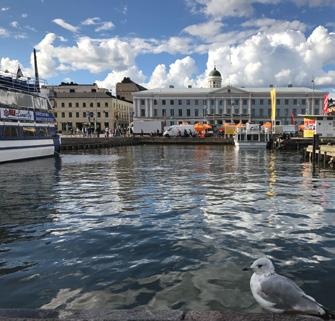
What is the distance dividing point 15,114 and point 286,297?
38.3 metres

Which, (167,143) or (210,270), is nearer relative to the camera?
(210,270)

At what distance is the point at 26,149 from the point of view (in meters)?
42.0

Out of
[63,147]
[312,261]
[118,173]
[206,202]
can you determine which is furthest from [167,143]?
[312,261]

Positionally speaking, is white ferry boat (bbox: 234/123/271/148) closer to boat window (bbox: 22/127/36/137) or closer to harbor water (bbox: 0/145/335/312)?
boat window (bbox: 22/127/36/137)

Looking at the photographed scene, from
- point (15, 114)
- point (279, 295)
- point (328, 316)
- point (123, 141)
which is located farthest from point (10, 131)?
point (123, 141)

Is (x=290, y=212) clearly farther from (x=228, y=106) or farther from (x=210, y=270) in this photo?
(x=228, y=106)

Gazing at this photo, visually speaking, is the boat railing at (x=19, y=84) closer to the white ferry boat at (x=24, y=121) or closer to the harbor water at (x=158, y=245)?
the white ferry boat at (x=24, y=121)

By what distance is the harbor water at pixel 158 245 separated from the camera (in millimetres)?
7852

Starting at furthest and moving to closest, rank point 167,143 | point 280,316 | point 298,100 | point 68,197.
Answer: point 298,100 → point 167,143 → point 68,197 → point 280,316

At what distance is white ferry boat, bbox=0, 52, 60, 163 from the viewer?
38.2 m

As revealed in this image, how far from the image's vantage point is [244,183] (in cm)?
2416

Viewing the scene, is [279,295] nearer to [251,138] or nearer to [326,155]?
[326,155]

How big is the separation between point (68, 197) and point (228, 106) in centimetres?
13761

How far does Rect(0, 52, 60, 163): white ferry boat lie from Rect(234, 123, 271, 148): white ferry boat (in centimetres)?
3138
